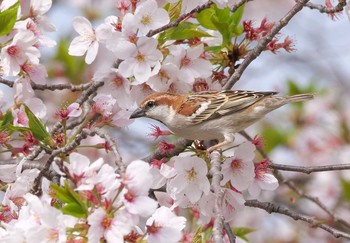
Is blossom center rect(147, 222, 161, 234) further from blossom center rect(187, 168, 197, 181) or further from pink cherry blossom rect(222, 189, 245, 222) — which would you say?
pink cherry blossom rect(222, 189, 245, 222)

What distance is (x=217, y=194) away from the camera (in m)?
2.80

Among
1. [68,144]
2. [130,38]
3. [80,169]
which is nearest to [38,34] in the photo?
[130,38]

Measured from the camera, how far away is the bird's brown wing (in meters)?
3.87

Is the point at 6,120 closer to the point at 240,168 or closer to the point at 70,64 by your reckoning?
the point at 240,168

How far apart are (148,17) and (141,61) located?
20 centimetres

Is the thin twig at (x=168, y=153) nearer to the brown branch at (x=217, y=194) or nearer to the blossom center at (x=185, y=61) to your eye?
the brown branch at (x=217, y=194)

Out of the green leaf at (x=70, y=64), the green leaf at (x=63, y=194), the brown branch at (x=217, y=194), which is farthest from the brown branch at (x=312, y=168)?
the green leaf at (x=70, y=64)

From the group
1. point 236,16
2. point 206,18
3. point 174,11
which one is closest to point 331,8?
point 236,16

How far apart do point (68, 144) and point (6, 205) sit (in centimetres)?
39

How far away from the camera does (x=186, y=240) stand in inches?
121

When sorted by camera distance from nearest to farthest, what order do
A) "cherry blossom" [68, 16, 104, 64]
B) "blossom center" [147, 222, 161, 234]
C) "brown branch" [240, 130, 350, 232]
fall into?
1. "blossom center" [147, 222, 161, 234]
2. "cherry blossom" [68, 16, 104, 64]
3. "brown branch" [240, 130, 350, 232]

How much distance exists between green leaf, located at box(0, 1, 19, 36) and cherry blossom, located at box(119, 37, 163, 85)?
1.90 feet

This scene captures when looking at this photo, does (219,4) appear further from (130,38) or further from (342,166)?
(342,166)

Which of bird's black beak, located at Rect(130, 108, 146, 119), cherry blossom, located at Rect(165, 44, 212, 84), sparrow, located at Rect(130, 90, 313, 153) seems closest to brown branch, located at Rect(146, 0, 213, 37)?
cherry blossom, located at Rect(165, 44, 212, 84)
